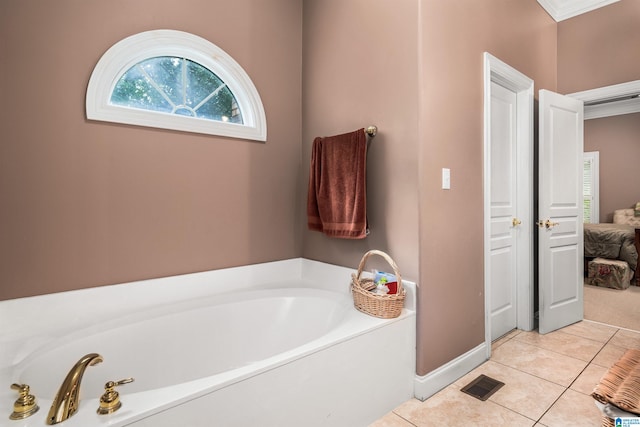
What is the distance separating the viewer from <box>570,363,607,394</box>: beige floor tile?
6.12 ft

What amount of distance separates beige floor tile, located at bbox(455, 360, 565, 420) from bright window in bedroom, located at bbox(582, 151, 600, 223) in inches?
236

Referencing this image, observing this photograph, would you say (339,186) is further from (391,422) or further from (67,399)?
(67,399)

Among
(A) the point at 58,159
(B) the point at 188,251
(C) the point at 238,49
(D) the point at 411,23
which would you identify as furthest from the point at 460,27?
(A) the point at 58,159

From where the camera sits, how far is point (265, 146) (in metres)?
2.41

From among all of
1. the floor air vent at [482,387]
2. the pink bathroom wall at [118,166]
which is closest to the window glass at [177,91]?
the pink bathroom wall at [118,166]

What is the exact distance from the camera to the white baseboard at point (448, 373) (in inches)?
71.0

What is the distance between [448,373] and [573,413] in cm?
60

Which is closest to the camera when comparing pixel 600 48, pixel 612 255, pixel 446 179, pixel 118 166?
pixel 118 166

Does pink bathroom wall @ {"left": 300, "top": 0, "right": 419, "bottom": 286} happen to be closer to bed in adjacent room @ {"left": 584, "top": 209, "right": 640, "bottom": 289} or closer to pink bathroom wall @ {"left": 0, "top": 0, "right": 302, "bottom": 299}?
pink bathroom wall @ {"left": 0, "top": 0, "right": 302, "bottom": 299}

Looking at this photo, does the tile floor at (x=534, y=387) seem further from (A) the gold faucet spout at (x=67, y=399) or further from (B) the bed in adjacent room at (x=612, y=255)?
(B) the bed in adjacent room at (x=612, y=255)

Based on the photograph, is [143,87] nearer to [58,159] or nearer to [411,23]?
[58,159]

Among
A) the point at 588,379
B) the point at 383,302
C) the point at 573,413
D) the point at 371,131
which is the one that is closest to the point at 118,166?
the point at 371,131

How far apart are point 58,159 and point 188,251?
0.82 meters

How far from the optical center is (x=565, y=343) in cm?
247
